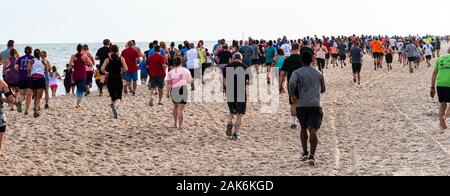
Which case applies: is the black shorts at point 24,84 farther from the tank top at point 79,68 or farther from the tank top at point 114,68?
the tank top at point 114,68

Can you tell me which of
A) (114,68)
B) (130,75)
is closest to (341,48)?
(130,75)

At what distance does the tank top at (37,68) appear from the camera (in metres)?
14.1

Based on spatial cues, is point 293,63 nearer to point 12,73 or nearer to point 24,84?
point 24,84

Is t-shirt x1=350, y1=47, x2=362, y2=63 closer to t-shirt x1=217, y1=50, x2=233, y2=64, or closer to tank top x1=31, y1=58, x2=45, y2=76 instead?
t-shirt x1=217, y1=50, x2=233, y2=64

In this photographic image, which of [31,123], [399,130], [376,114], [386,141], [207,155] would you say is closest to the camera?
[207,155]

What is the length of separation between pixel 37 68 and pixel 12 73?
151cm

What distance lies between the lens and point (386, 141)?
11148 mm

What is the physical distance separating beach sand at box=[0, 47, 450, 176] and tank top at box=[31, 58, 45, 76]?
107 centimetres

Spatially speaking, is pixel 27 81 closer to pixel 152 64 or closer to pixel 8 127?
pixel 8 127

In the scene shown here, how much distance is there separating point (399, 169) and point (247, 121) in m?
5.91

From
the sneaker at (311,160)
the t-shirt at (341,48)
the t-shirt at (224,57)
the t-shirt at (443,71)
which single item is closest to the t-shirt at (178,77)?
the sneaker at (311,160)

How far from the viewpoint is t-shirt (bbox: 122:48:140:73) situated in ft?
55.6

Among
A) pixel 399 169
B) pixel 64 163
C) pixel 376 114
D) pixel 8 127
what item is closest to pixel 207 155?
pixel 64 163

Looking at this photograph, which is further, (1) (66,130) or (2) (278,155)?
(1) (66,130)
